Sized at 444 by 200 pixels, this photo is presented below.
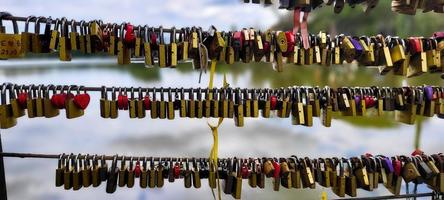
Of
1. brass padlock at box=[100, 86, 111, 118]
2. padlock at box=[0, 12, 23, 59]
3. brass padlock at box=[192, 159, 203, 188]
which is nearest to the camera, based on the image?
padlock at box=[0, 12, 23, 59]

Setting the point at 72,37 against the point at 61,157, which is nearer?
the point at 72,37

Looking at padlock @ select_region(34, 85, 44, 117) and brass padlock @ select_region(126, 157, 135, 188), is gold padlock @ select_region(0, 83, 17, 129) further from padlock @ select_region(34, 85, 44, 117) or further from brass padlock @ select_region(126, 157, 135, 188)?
brass padlock @ select_region(126, 157, 135, 188)

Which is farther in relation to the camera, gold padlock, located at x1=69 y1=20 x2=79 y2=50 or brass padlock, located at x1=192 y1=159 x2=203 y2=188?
brass padlock, located at x1=192 y1=159 x2=203 y2=188

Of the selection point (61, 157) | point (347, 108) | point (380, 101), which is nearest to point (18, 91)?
point (61, 157)

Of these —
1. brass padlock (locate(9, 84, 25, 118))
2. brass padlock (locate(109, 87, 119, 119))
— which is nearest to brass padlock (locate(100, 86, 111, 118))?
brass padlock (locate(109, 87, 119, 119))

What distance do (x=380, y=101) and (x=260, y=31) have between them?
0.42m

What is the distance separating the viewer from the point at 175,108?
104 cm

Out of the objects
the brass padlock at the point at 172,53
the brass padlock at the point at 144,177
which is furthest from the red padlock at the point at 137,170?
the brass padlock at the point at 172,53

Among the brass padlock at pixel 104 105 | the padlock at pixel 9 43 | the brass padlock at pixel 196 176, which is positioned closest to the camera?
the padlock at pixel 9 43

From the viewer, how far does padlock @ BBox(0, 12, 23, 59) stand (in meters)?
0.90

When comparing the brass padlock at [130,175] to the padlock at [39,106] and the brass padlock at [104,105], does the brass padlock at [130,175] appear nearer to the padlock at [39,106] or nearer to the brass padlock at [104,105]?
the brass padlock at [104,105]

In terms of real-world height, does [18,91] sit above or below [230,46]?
below

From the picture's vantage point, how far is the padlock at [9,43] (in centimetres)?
90

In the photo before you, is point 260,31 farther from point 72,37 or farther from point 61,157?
point 61,157
